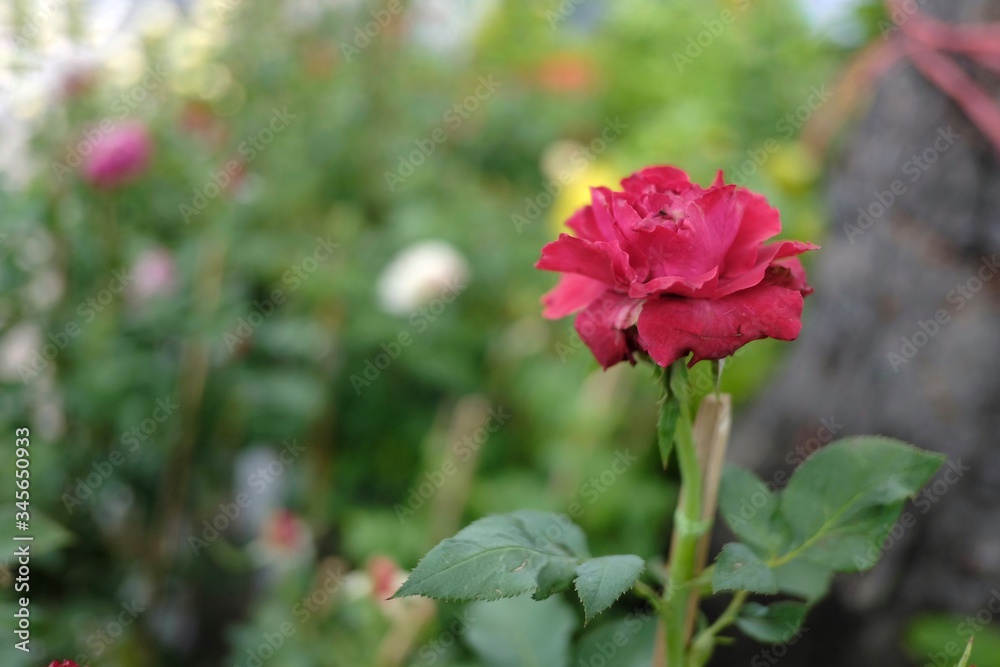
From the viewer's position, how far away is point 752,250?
1.17 ft

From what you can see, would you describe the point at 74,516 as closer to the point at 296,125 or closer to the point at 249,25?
the point at 296,125

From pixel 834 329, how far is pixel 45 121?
1085mm

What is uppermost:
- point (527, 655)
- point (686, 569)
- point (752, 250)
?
point (752, 250)

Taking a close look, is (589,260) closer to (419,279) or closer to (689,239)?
(689,239)

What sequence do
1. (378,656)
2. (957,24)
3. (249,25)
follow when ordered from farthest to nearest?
(249,25) → (957,24) → (378,656)

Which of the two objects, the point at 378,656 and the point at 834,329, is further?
the point at 834,329

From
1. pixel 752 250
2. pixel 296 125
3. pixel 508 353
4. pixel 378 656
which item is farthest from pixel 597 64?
pixel 752 250
